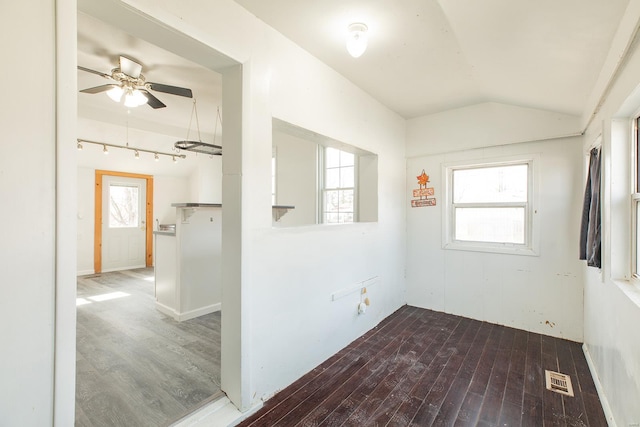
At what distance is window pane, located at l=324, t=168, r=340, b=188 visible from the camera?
478 cm

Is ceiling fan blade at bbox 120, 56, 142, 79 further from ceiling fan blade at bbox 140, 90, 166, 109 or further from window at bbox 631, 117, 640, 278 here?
window at bbox 631, 117, 640, 278

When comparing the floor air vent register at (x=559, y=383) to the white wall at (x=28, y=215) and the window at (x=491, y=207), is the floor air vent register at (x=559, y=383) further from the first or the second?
the white wall at (x=28, y=215)

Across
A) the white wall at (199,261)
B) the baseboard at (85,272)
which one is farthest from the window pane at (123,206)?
the white wall at (199,261)

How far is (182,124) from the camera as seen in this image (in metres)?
5.01

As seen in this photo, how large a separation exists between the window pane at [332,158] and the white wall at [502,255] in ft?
4.12

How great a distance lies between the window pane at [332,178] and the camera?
15.7 feet

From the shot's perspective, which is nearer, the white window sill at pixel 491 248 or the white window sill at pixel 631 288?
the white window sill at pixel 631 288

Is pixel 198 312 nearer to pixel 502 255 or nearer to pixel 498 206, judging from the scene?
pixel 502 255

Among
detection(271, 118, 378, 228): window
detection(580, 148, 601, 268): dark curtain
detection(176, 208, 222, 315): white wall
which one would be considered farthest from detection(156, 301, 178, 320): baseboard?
detection(580, 148, 601, 268): dark curtain

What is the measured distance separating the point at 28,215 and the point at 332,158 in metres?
4.11

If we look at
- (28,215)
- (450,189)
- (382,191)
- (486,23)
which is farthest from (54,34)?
(450,189)

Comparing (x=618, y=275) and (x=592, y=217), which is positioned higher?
(x=592, y=217)

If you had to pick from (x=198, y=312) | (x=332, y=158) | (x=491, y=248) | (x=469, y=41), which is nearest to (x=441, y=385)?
(x=491, y=248)

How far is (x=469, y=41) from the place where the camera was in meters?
2.04
